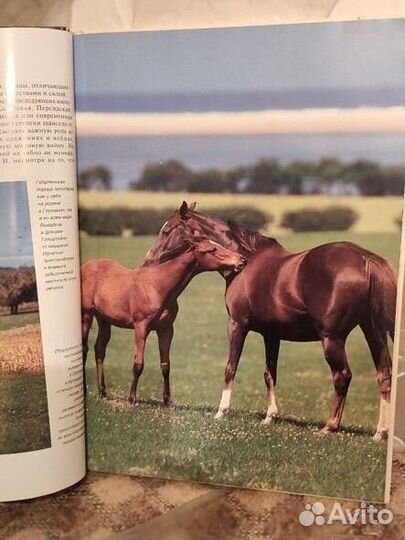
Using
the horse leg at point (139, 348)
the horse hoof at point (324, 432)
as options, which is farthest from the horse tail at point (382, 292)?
the horse leg at point (139, 348)

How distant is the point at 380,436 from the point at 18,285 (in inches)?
13.7

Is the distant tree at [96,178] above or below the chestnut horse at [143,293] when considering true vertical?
above

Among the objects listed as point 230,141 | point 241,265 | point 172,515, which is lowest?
point 172,515

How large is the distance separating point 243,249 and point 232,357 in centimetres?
10

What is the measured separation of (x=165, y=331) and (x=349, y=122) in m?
0.25

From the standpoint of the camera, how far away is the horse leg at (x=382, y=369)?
0.62m

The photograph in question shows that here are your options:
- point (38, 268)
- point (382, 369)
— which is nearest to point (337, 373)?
point (382, 369)

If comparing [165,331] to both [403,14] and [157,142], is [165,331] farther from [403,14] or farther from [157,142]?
[403,14]

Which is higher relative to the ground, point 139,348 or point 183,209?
point 183,209

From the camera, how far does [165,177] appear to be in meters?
0.64

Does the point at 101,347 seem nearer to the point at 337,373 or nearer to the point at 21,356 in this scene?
the point at 21,356

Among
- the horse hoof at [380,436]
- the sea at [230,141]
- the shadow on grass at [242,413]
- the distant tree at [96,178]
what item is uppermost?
the sea at [230,141]

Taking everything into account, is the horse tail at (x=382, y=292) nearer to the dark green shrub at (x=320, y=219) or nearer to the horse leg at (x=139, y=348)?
the dark green shrub at (x=320, y=219)

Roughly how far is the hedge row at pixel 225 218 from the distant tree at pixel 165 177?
2cm
